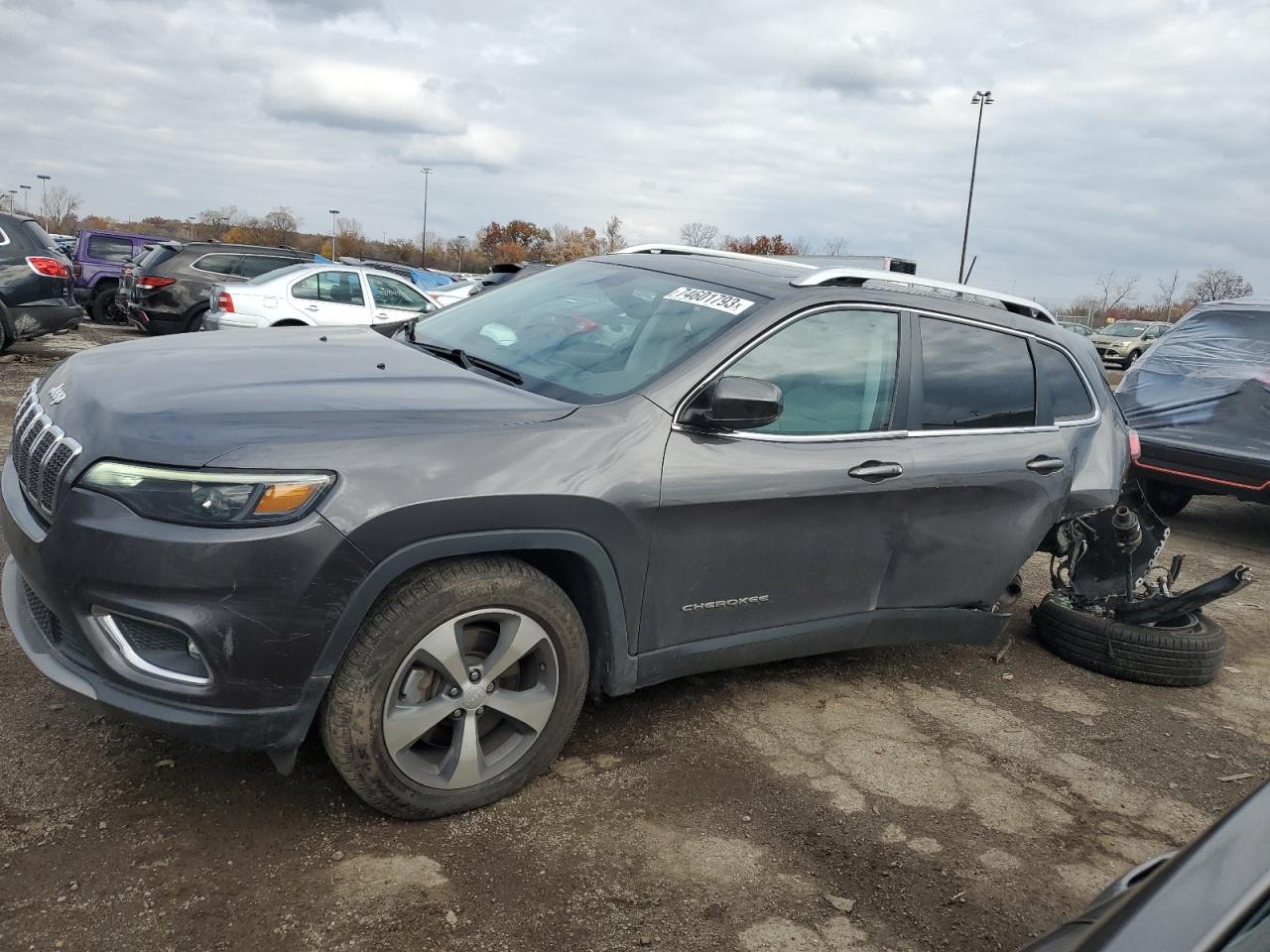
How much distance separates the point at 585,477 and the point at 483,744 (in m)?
0.86

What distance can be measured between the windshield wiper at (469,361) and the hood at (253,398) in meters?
0.08

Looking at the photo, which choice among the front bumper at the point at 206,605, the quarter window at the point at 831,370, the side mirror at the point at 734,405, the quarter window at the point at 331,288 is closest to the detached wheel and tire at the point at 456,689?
the front bumper at the point at 206,605

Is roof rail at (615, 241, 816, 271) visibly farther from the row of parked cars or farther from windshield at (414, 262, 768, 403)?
the row of parked cars

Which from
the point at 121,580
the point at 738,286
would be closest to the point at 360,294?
the point at 738,286

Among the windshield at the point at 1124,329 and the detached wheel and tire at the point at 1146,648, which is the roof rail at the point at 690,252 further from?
the windshield at the point at 1124,329

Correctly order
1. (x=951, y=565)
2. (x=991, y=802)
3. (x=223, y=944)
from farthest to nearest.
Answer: (x=951, y=565)
(x=991, y=802)
(x=223, y=944)

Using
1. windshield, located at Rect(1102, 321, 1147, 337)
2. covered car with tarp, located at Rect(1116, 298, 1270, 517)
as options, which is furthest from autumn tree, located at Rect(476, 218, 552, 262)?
covered car with tarp, located at Rect(1116, 298, 1270, 517)

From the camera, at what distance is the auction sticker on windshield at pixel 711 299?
3531mm

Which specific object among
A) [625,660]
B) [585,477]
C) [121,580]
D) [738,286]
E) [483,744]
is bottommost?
[483,744]

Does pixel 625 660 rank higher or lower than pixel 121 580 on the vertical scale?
lower

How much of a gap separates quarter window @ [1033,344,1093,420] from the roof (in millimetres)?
209

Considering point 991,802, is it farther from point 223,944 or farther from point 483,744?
point 223,944

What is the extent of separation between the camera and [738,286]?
12.1ft

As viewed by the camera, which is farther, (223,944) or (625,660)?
(625,660)
